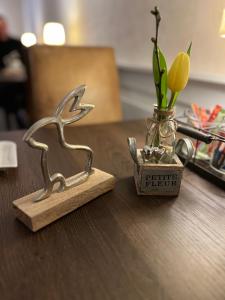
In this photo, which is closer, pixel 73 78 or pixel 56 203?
pixel 56 203

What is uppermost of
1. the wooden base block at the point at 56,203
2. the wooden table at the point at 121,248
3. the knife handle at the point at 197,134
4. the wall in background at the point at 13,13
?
the wall in background at the point at 13,13

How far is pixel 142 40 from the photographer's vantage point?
1073 millimetres

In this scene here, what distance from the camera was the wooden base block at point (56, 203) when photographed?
329 mm

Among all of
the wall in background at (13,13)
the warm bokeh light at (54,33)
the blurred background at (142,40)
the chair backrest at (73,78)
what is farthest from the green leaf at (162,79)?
the wall in background at (13,13)

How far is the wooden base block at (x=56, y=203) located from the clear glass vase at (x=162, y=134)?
9 centimetres

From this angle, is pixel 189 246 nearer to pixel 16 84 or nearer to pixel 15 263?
pixel 15 263

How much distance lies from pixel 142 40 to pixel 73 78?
35 centimetres

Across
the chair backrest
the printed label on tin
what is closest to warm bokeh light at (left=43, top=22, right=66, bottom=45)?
the chair backrest

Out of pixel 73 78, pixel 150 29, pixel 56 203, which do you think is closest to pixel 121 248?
pixel 56 203

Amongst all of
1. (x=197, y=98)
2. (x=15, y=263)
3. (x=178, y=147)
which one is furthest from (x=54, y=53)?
(x=15, y=263)

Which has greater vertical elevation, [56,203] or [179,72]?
[179,72]

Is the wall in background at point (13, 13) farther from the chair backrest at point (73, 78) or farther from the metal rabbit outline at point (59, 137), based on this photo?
the metal rabbit outline at point (59, 137)

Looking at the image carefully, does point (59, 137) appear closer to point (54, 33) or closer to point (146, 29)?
point (146, 29)

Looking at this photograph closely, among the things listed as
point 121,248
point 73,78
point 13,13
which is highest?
point 13,13
